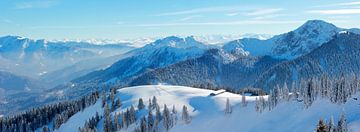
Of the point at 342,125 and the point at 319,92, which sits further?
the point at 319,92

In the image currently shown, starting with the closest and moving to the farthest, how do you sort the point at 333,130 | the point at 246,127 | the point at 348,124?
1. the point at 333,130
2. the point at 348,124
3. the point at 246,127

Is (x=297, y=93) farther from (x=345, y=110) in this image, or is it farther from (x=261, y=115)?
(x=345, y=110)

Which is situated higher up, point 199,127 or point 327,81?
point 327,81

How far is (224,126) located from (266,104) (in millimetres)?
19809

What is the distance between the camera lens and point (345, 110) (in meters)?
154

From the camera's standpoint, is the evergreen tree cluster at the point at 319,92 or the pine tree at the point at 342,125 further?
the evergreen tree cluster at the point at 319,92

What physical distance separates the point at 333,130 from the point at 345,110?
107ft

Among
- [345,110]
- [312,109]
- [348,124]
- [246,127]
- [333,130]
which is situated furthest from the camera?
[246,127]

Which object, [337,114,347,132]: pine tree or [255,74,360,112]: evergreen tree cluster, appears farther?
[255,74,360,112]: evergreen tree cluster

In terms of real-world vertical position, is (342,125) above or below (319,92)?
below

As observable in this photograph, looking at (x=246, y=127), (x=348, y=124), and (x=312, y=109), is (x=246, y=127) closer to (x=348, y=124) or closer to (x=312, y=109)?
(x=312, y=109)

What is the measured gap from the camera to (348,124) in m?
142

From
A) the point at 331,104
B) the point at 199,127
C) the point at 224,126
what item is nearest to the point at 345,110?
the point at 331,104

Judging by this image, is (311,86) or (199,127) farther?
(199,127)
